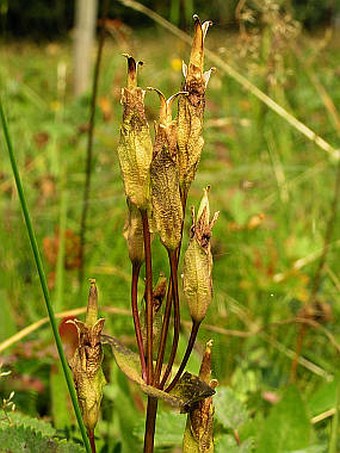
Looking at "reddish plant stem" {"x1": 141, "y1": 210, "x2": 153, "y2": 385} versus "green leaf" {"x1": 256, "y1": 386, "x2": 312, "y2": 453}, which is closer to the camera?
"reddish plant stem" {"x1": 141, "y1": 210, "x2": 153, "y2": 385}

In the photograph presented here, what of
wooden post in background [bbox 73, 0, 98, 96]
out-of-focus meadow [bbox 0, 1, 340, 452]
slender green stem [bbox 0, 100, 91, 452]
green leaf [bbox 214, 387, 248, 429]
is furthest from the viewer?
wooden post in background [bbox 73, 0, 98, 96]

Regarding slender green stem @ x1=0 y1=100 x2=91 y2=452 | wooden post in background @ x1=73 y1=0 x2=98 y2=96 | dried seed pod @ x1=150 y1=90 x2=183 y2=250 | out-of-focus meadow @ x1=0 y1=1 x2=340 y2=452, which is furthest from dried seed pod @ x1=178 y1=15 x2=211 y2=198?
wooden post in background @ x1=73 y1=0 x2=98 y2=96

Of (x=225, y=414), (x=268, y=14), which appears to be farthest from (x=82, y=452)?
(x=268, y=14)

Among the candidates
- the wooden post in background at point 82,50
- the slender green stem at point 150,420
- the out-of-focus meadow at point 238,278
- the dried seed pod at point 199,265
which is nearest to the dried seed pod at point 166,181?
the dried seed pod at point 199,265

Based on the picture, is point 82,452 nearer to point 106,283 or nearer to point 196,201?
point 106,283

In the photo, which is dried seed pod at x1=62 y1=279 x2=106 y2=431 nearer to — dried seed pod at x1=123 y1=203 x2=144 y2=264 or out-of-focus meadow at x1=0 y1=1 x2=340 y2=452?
dried seed pod at x1=123 y1=203 x2=144 y2=264

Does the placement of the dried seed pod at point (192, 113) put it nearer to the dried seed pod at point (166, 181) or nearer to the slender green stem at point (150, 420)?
the dried seed pod at point (166, 181)

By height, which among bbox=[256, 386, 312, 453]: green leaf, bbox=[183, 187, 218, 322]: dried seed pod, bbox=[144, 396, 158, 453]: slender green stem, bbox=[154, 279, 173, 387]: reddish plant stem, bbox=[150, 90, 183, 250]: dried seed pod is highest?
bbox=[150, 90, 183, 250]: dried seed pod
